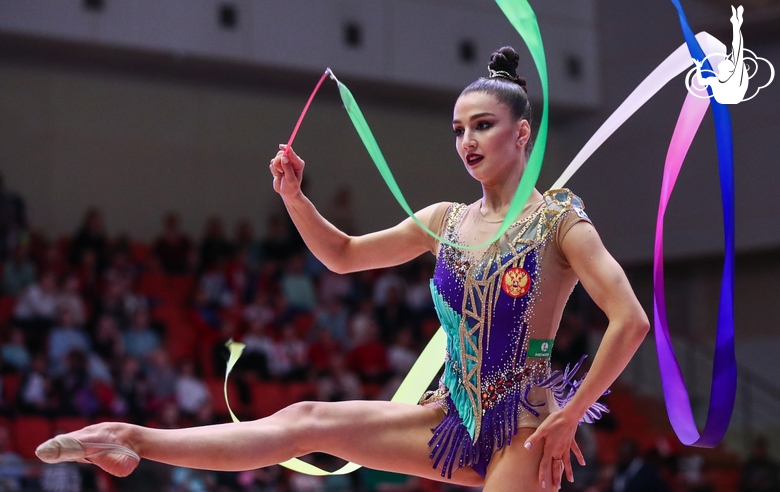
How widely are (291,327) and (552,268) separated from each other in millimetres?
5793

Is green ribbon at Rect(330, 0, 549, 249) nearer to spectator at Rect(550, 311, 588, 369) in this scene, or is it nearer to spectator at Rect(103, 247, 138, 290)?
spectator at Rect(103, 247, 138, 290)

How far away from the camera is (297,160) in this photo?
2.56 m

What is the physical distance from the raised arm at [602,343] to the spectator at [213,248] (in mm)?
6826

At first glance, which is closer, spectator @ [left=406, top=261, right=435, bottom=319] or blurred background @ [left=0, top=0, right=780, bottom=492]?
blurred background @ [left=0, top=0, right=780, bottom=492]

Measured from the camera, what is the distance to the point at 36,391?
257 inches

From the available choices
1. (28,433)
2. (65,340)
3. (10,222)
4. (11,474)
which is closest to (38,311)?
(65,340)

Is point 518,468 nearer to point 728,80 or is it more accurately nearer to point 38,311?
point 728,80

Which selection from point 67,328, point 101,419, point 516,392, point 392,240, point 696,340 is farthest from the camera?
point 696,340

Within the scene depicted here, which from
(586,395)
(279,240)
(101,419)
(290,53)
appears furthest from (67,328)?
(586,395)

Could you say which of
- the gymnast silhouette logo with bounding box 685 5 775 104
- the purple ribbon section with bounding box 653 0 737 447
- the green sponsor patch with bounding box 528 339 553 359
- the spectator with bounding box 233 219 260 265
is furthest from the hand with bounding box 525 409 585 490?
the spectator with bounding box 233 219 260 265

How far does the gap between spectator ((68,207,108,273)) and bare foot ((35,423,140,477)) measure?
6194 millimetres

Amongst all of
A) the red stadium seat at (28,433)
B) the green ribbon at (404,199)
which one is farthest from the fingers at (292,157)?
the red stadium seat at (28,433)

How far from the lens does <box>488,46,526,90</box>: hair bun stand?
8.57ft

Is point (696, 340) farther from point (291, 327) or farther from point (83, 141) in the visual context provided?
point (83, 141)
